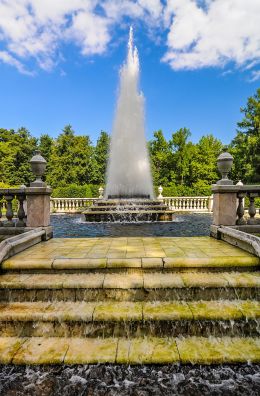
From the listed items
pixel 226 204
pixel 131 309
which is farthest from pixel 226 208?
pixel 131 309

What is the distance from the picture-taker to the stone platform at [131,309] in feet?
10.3

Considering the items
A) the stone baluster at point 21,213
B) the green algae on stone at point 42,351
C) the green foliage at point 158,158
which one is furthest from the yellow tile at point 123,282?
the green foliage at point 158,158

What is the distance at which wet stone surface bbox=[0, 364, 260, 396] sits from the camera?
2.61 m

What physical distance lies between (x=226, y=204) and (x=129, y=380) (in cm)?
512

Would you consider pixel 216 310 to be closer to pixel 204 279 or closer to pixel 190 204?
pixel 204 279

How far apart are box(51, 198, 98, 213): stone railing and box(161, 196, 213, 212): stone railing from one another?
23.0ft

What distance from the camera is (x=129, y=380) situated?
277 centimetres

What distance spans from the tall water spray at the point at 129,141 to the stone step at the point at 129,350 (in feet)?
52.9

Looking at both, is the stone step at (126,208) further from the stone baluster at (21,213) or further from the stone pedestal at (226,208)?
the stone pedestal at (226,208)

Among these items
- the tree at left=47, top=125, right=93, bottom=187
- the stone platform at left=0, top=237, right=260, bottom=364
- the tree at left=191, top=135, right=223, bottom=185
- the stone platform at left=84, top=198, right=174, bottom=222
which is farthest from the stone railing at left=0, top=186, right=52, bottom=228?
the tree at left=47, top=125, right=93, bottom=187

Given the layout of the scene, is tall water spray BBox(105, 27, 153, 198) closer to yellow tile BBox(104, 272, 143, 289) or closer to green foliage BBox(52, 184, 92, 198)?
green foliage BBox(52, 184, 92, 198)

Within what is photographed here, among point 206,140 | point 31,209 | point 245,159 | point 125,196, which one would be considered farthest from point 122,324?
point 206,140

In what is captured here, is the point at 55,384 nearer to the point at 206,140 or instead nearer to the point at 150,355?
the point at 150,355

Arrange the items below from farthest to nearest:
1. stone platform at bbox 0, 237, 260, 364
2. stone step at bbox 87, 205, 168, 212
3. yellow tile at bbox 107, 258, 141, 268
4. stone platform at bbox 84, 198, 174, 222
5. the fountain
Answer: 1. the fountain
2. stone step at bbox 87, 205, 168, 212
3. stone platform at bbox 84, 198, 174, 222
4. yellow tile at bbox 107, 258, 141, 268
5. stone platform at bbox 0, 237, 260, 364
